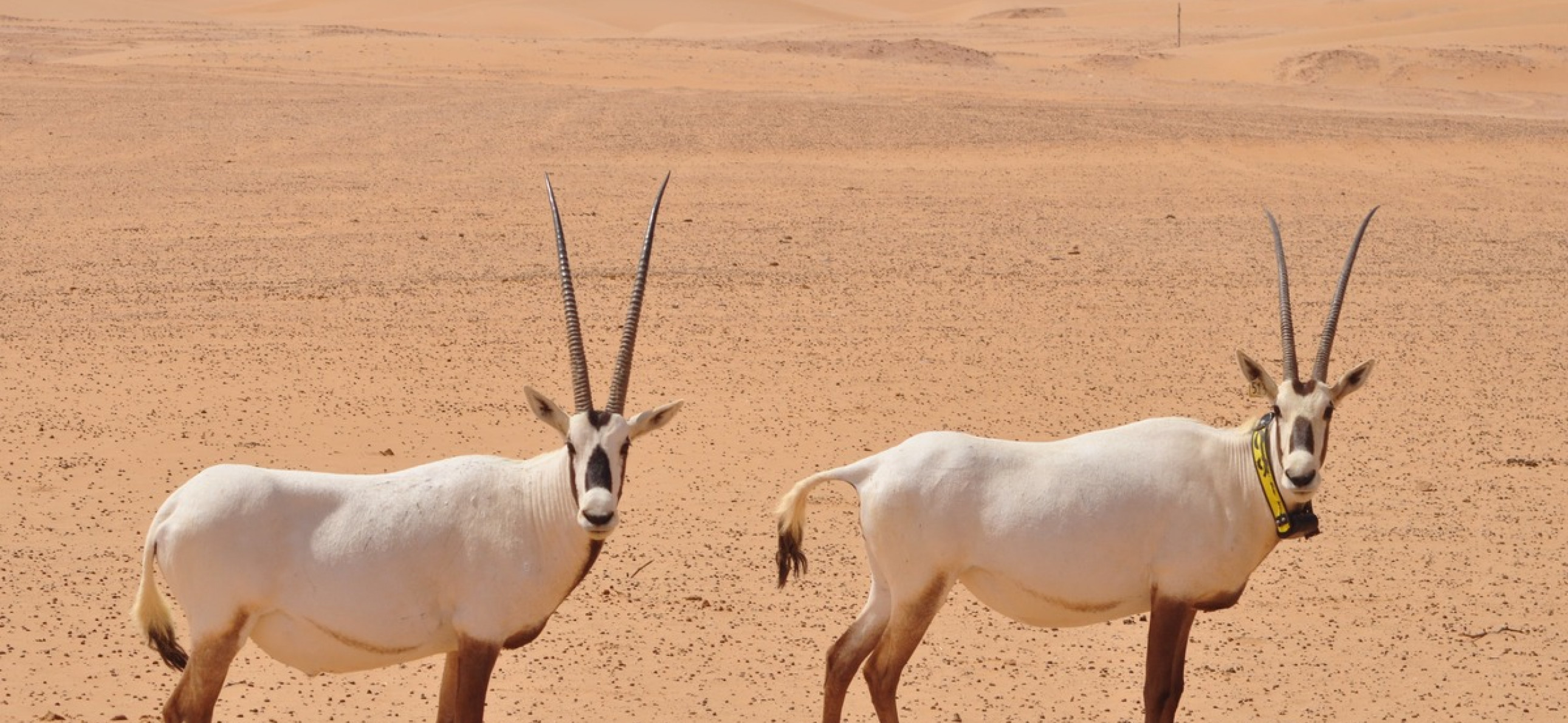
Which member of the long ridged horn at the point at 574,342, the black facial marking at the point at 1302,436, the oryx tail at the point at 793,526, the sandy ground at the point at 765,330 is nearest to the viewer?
the long ridged horn at the point at 574,342

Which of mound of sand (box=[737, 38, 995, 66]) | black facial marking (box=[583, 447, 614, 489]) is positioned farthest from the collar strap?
mound of sand (box=[737, 38, 995, 66])

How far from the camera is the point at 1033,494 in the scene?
712cm

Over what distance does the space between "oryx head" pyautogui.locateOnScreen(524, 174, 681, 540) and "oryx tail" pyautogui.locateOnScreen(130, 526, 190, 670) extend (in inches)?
58.0

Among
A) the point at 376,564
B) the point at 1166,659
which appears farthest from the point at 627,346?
the point at 1166,659

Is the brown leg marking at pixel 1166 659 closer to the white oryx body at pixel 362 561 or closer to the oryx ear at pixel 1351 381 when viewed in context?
the oryx ear at pixel 1351 381

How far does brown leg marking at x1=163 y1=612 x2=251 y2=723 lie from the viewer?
20.9 feet

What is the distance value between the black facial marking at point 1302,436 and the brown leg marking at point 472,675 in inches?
117

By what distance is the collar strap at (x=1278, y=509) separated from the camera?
22.9 ft

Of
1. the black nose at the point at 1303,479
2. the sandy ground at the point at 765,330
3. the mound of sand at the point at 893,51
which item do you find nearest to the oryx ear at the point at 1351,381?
the black nose at the point at 1303,479

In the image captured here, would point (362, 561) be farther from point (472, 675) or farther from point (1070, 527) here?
point (1070, 527)

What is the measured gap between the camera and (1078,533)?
23.2 feet

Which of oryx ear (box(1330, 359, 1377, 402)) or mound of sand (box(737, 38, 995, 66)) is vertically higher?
oryx ear (box(1330, 359, 1377, 402))

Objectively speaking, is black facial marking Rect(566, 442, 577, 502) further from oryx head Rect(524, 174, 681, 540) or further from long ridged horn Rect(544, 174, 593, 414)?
long ridged horn Rect(544, 174, 593, 414)

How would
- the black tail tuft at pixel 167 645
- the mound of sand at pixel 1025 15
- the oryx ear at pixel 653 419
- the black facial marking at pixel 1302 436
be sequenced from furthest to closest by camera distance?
the mound of sand at pixel 1025 15 < the black facial marking at pixel 1302 436 < the black tail tuft at pixel 167 645 < the oryx ear at pixel 653 419
